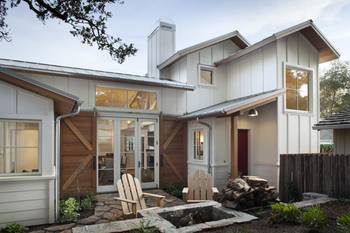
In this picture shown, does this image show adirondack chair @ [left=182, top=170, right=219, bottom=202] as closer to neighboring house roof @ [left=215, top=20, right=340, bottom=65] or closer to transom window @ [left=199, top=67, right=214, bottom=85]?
transom window @ [left=199, top=67, right=214, bottom=85]

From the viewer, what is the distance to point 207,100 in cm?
1059

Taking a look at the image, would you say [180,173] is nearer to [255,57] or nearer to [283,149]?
[283,149]

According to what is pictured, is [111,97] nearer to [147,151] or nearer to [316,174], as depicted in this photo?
[147,151]

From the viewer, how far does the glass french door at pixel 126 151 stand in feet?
28.4

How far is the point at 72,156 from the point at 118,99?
7.60 feet

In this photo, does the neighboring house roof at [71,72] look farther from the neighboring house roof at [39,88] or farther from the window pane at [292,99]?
the window pane at [292,99]

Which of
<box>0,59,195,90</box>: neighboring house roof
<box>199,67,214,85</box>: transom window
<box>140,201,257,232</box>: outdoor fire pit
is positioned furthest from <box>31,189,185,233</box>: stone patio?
<box>199,67,214,85</box>: transom window

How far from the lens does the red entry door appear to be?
9.70 meters

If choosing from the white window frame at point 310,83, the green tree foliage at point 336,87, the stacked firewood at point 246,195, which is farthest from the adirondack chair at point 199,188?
the green tree foliage at point 336,87

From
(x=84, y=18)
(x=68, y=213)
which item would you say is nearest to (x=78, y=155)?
(x=68, y=213)

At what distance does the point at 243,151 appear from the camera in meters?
9.78

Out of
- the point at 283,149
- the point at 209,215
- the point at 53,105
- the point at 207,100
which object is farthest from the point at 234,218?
the point at 207,100

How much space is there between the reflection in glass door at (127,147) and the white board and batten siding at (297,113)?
15.6 ft

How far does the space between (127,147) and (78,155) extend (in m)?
1.57
